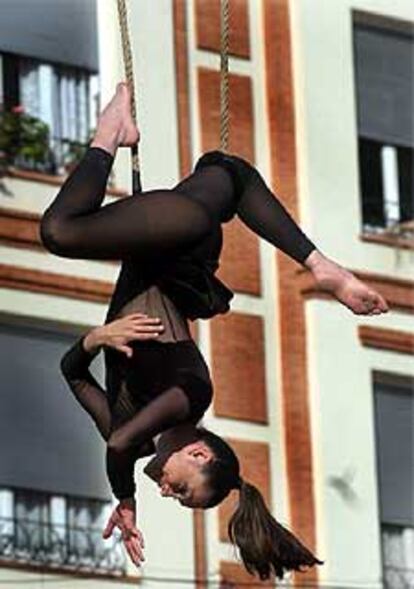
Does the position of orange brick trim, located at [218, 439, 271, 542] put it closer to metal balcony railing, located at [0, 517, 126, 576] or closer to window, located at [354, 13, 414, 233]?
metal balcony railing, located at [0, 517, 126, 576]

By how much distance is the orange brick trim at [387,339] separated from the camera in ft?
71.3

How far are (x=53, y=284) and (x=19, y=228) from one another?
380 mm

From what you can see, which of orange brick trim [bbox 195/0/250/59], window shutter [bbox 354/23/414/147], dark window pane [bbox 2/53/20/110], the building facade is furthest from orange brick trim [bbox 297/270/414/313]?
dark window pane [bbox 2/53/20/110]

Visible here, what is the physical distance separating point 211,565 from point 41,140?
2633 millimetres

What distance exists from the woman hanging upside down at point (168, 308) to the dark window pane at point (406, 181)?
37.9 ft

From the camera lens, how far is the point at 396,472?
71.6 ft

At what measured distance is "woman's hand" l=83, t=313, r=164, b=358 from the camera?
33.7 feet

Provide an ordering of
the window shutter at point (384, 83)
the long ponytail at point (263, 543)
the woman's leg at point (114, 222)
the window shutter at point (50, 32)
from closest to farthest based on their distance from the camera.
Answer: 1. the woman's leg at point (114, 222)
2. the long ponytail at point (263, 543)
3. the window shutter at point (50, 32)
4. the window shutter at point (384, 83)

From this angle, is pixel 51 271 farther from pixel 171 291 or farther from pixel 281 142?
pixel 171 291

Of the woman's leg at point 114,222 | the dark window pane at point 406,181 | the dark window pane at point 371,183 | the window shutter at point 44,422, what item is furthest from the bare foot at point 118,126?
the dark window pane at point 406,181

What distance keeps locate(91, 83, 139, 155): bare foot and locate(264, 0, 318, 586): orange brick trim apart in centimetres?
1036

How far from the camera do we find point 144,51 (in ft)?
69.8

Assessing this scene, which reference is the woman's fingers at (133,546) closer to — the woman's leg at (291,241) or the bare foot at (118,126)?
the woman's leg at (291,241)

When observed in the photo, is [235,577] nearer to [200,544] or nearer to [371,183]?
[200,544]
